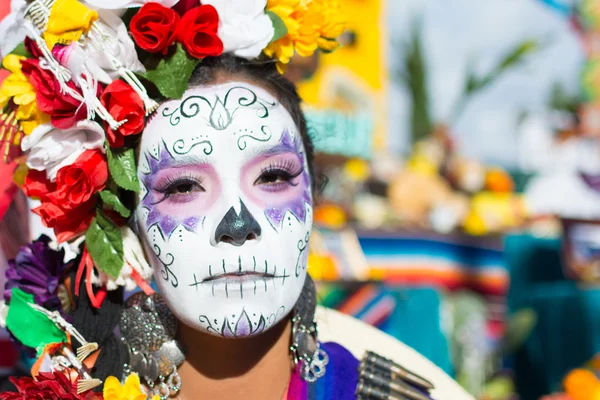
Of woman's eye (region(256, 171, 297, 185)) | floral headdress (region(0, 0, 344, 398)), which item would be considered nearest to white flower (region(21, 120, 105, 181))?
floral headdress (region(0, 0, 344, 398))

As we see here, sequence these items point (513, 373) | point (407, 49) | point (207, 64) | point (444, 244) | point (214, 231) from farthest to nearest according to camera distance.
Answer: point (407, 49) < point (444, 244) < point (513, 373) < point (207, 64) < point (214, 231)

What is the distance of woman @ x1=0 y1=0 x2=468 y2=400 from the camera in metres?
2.14

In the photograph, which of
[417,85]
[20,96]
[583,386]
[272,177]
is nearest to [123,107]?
[20,96]

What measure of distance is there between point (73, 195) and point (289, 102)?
66 cm

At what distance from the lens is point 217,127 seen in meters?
2.18

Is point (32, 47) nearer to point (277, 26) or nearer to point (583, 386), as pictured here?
point (277, 26)

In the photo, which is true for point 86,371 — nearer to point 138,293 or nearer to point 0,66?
point 138,293

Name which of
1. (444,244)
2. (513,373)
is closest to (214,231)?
(513,373)

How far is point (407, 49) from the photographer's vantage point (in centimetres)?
1460

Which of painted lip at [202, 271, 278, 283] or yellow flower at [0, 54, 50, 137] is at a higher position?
yellow flower at [0, 54, 50, 137]

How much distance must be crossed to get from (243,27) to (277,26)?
11 cm

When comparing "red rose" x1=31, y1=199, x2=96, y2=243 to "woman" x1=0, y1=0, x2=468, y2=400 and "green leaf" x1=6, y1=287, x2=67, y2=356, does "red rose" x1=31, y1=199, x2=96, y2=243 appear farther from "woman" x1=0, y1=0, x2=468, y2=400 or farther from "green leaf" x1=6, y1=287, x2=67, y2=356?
"green leaf" x1=6, y1=287, x2=67, y2=356

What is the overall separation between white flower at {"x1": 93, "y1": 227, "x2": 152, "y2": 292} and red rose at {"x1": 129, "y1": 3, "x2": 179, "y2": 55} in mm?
525

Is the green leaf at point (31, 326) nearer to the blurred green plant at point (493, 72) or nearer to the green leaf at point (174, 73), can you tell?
the green leaf at point (174, 73)
